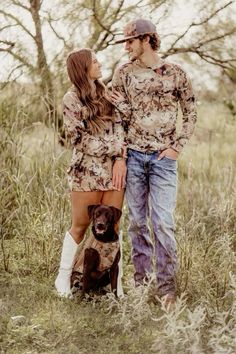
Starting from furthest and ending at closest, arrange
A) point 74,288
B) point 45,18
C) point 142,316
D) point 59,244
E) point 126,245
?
point 45,18, point 126,245, point 59,244, point 74,288, point 142,316

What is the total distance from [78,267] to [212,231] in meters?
1.77

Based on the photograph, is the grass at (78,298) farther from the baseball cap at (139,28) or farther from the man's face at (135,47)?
the baseball cap at (139,28)

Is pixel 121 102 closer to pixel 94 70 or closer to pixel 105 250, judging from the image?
pixel 94 70

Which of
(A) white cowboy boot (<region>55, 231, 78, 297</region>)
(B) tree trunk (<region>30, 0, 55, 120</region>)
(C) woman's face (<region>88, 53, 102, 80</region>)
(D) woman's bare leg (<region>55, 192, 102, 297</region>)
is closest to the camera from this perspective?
(C) woman's face (<region>88, 53, 102, 80</region>)

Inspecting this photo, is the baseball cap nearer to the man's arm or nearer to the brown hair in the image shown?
the brown hair

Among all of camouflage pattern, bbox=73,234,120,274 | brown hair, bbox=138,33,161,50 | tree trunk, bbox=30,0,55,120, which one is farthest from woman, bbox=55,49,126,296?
tree trunk, bbox=30,0,55,120

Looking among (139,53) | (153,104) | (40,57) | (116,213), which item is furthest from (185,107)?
(40,57)

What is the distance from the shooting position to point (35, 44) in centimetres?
784

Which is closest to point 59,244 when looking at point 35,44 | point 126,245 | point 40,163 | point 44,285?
point 44,285

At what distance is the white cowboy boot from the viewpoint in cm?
520

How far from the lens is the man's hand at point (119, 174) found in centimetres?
497

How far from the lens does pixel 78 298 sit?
16.9 feet

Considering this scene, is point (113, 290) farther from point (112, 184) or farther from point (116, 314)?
point (112, 184)

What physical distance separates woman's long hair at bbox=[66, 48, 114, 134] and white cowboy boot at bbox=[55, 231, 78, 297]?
0.82 m
